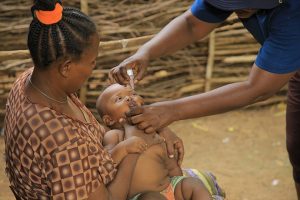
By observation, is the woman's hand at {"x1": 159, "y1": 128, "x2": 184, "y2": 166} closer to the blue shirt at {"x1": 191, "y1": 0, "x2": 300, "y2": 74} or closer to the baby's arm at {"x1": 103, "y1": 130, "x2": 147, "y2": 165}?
the baby's arm at {"x1": 103, "y1": 130, "x2": 147, "y2": 165}

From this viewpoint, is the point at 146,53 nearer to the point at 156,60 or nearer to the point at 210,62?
the point at 156,60

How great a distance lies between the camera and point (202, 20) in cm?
285

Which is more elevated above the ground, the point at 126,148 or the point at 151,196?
the point at 126,148

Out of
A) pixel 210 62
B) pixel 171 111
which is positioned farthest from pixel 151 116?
pixel 210 62

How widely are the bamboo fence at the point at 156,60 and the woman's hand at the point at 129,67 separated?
1881 millimetres

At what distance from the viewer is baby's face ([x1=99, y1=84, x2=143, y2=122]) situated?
2.40 meters

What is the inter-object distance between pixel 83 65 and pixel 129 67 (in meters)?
0.78

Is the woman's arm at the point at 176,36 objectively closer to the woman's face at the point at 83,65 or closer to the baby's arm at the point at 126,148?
the baby's arm at the point at 126,148

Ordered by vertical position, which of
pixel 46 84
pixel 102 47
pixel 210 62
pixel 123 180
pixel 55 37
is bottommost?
pixel 210 62

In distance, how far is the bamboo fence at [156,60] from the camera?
4832 mm

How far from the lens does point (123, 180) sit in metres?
1.99

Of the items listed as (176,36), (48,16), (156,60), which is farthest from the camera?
(156,60)

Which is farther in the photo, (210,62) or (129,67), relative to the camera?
(210,62)

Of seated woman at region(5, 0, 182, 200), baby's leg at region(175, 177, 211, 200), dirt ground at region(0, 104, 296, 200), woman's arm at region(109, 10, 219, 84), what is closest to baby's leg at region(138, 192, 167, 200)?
baby's leg at region(175, 177, 211, 200)
